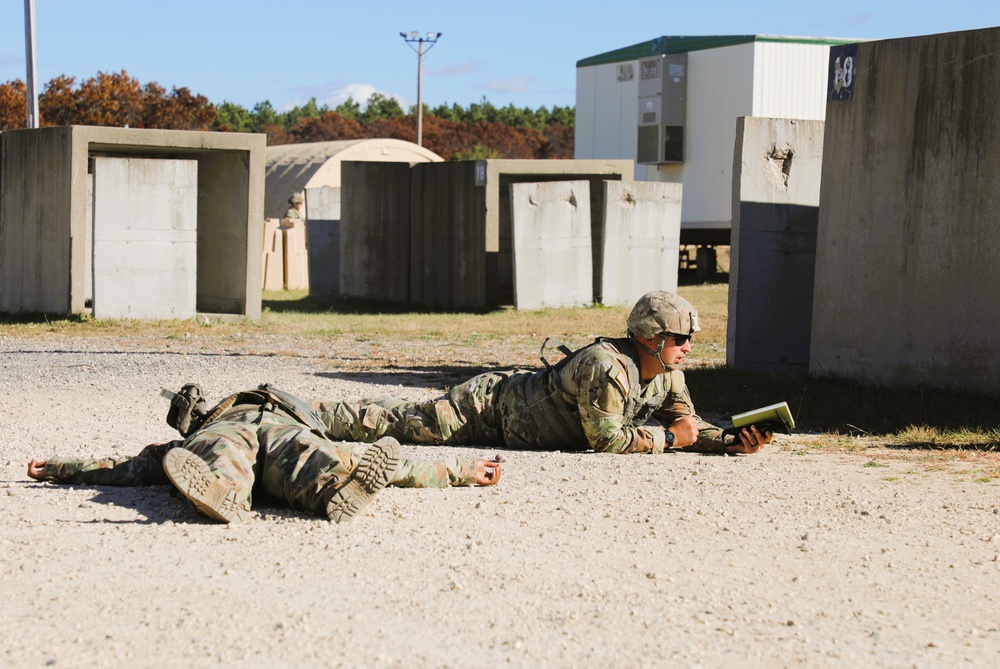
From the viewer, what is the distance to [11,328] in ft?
45.3

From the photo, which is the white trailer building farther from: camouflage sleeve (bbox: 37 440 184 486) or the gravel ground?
camouflage sleeve (bbox: 37 440 184 486)

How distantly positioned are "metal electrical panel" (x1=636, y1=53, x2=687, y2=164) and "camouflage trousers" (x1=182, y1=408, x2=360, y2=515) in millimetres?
21810


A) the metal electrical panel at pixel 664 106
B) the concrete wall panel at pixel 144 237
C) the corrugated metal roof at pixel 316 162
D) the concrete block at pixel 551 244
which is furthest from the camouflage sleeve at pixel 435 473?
the corrugated metal roof at pixel 316 162

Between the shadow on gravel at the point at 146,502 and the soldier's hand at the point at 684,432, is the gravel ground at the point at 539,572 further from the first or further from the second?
the soldier's hand at the point at 684,432

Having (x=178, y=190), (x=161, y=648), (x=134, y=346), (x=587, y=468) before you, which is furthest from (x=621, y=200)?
(x=161, y=648)

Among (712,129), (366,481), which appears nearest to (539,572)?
(366,481)

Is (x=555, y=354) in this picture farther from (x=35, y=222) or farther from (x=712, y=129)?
(x=712, y=129)

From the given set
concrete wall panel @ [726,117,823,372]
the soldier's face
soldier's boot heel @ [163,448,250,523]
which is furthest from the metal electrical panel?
soldier's boot heel @ [163,448,250,523]

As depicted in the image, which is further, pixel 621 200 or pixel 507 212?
pixel 507 212

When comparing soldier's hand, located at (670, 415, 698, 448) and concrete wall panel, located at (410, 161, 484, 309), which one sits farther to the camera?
concrete wall panel, located at (410, 161, 484, 309)

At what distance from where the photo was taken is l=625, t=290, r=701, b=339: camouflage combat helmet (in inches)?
244

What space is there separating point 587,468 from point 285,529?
190 centimetres

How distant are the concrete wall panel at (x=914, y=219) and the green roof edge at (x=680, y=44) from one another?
14432 millimetres

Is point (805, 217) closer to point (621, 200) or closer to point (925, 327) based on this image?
point (925, 327)
